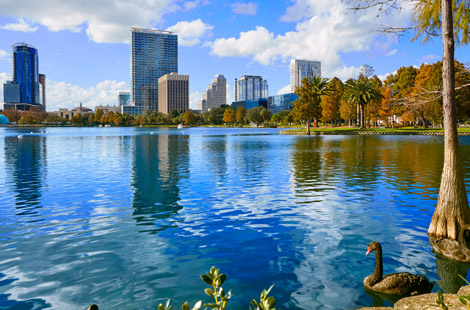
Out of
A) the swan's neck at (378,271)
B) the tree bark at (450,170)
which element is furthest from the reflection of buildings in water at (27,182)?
the tree bark at (450,170)

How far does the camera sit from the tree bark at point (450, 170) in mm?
10414

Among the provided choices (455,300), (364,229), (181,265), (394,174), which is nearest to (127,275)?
(181,265)

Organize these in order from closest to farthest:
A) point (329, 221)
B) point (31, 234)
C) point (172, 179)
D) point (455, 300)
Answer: point (455, 300), point (31, 234), point (329, 221), point (172, 179)

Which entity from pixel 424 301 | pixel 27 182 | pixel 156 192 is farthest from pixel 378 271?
pixel 27 182

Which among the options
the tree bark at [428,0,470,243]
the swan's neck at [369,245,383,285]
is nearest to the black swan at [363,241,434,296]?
the swan's neck at [369,245,383,285]

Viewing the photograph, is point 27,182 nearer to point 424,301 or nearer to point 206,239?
point 206,239

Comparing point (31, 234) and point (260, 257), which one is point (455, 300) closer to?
point (260, 257)

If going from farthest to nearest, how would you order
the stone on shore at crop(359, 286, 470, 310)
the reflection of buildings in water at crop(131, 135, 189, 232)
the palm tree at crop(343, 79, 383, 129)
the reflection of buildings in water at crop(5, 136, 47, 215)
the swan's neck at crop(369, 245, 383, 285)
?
the palm tree at crop(343, 79, 383, 129), the reflection of buildings in water at crop(5, 136, 47, 215), the reflection of buildings in water at crop(131, 135, 189, 232), the swan's neck at crop(369, 245, 383, 285), the stone on shore at crop(359, 286, 470, 310)

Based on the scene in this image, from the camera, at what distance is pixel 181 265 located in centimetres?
978

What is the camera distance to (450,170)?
10734mm

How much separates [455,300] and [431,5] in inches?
353

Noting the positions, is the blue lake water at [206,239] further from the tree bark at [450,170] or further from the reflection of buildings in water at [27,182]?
the tree bark at [450,170]

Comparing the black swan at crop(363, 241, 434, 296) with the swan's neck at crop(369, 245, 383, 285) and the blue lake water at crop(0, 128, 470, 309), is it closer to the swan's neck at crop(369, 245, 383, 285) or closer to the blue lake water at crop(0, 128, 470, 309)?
the swan's neck at crop(369, 245, 383, 285)

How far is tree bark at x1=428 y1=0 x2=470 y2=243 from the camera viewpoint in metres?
10.4
